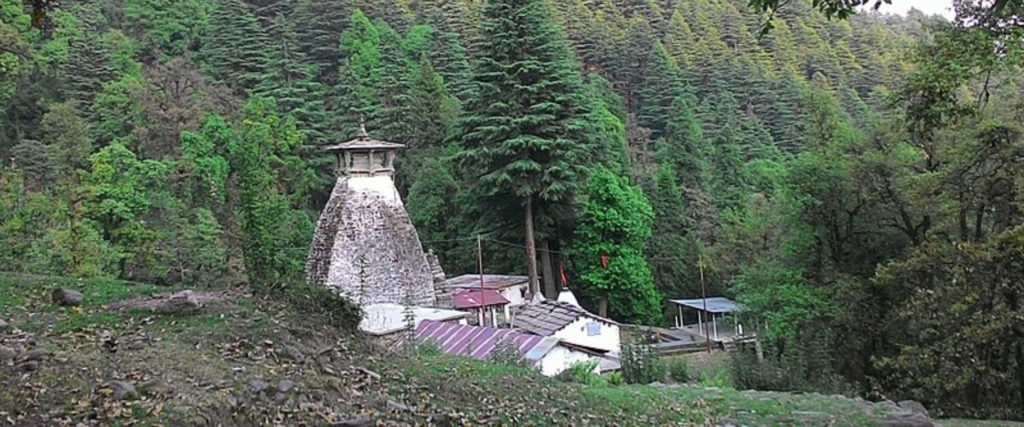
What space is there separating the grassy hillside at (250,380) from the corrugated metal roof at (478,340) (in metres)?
4.50

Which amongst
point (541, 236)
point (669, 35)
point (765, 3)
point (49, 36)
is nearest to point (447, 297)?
point (541, 236)

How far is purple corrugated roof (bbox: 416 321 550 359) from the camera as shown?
1450cm

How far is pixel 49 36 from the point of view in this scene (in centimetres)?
4316

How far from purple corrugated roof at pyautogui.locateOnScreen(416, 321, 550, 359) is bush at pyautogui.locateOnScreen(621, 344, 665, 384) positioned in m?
2.12

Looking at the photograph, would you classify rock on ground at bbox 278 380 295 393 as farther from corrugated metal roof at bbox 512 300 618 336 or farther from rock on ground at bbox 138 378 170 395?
corrugated metal roof at bbox 512 300 618 336

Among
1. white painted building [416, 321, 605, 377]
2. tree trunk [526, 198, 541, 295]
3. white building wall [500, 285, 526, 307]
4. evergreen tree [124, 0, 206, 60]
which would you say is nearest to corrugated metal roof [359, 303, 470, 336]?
white painted building [416, 321, 605, 377]

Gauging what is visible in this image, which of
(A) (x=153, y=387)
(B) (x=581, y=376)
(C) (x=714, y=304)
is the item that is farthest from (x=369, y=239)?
(C) (x=714, y=304)

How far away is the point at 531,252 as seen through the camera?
2856cm

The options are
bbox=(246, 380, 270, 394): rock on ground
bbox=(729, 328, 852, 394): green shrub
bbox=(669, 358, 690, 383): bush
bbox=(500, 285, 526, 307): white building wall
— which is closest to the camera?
bbox=(246, 380, 270, 394): rock on ground

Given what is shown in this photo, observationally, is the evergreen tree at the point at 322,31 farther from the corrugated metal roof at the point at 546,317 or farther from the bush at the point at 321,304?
the bush at the point at 321,304

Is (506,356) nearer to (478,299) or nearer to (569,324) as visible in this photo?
A: (569,324)

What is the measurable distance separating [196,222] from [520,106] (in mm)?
11348

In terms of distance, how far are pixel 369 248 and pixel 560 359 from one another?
258 inches

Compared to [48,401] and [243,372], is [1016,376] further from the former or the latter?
[48,401]
